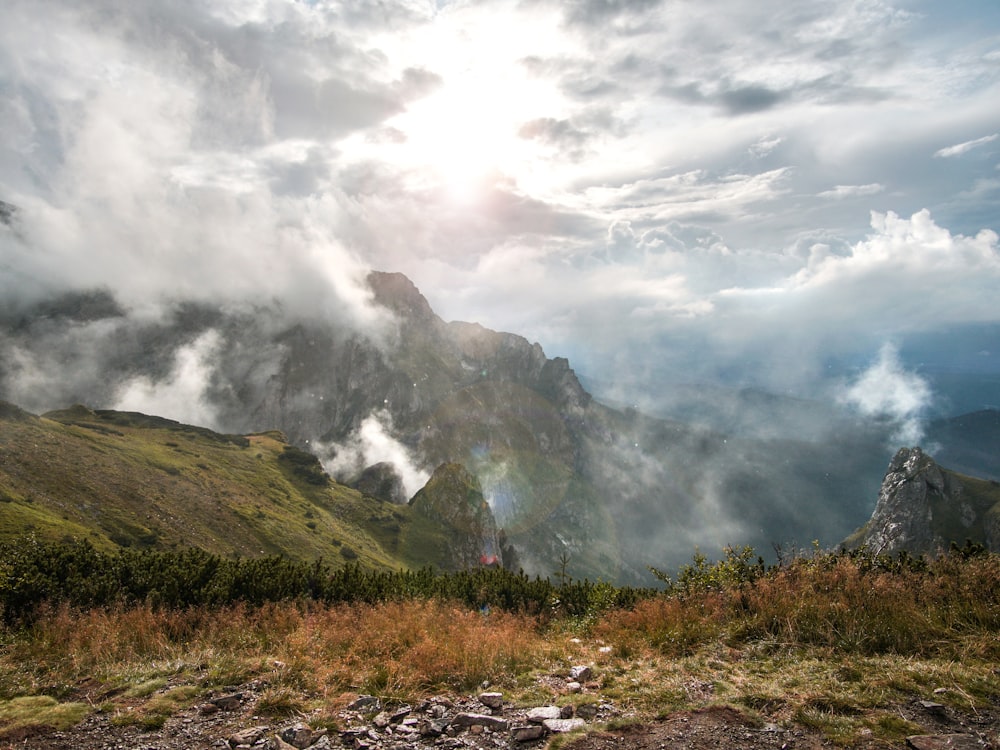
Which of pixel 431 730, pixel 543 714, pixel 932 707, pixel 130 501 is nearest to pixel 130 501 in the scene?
→ pixel 130 501

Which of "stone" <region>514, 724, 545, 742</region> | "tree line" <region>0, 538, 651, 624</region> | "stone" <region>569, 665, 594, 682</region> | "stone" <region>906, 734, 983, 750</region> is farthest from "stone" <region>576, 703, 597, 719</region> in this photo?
"tree line" <region>0, 538, 651, 624</region>

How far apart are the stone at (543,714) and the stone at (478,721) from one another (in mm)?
487

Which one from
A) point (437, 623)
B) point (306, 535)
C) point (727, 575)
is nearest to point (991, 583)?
point (727, 575)

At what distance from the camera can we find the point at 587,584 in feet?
81.0

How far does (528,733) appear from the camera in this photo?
28.1ft

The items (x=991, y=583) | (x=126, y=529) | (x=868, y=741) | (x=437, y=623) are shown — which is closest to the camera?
(x=868, y=741)

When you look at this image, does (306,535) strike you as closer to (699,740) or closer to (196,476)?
(196,476)

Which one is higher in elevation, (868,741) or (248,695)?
(868,741)

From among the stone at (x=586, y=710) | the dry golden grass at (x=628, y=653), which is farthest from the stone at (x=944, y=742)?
the stone at (x=586, y=710)

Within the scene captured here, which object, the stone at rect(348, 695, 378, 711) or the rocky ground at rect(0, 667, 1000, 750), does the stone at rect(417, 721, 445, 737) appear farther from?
the stone at rect(348, 695, 378, 711)

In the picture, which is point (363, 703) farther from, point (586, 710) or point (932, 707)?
point (932, 707)

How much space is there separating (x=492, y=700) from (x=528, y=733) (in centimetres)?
160

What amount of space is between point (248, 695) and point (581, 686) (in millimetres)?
6562

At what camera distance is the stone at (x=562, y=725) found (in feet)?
28.6
